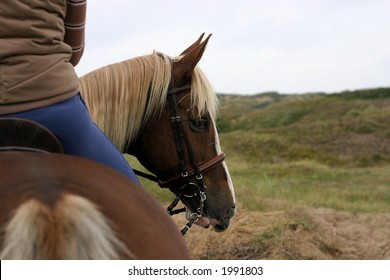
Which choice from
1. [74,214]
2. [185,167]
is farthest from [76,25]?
[74,214]

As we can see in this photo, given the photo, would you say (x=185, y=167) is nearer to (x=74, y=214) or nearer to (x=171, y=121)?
(x=171, y=121)

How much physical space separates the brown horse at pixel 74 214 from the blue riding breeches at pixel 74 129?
0.76 ft

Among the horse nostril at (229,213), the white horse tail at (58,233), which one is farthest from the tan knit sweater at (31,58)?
the horse nostril at (229,213)

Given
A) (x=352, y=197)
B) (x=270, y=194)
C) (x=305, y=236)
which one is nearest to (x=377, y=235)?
(x=305, y=236)

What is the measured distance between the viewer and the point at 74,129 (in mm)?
2521

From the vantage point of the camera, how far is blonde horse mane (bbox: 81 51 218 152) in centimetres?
356

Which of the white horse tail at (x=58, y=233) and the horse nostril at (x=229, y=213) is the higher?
the white horse tail at (x=58, y=233)

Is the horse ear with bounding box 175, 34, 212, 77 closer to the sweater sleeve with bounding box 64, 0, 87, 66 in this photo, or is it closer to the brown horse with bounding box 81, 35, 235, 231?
the brown horse with bounding box 81, 35, 235, 231

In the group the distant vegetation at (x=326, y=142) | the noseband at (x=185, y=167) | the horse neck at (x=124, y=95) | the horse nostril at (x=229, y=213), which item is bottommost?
the distant vegetation at (x=326, y=142)

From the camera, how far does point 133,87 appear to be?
142 inches

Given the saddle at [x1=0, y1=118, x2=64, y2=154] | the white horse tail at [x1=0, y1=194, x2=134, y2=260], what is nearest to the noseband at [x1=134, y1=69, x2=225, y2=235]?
the saddle at [x1=0, y1=118, x2=64, y2=154]

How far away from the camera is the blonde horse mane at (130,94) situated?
11.7 ft

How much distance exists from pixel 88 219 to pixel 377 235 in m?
7.69

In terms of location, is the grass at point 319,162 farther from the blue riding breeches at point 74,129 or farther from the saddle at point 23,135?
the saddle at point 23,135
